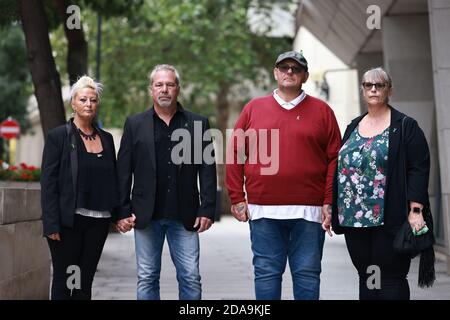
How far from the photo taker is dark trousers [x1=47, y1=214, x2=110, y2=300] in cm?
590

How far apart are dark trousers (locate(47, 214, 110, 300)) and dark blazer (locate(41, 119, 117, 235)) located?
0.09 metres

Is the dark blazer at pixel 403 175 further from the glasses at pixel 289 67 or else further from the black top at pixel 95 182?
the black top at pixel 95 182

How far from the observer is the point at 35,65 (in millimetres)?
11469

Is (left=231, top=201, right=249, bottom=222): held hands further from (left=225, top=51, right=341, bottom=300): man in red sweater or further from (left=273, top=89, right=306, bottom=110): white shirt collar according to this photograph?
(left=273, top=89, right=306, bottom=110): white shirt collar

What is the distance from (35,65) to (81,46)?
280 centimetres

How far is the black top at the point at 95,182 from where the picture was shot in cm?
591

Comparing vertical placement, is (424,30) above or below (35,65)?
above

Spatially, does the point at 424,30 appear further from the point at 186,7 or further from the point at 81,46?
the point at 186,7
